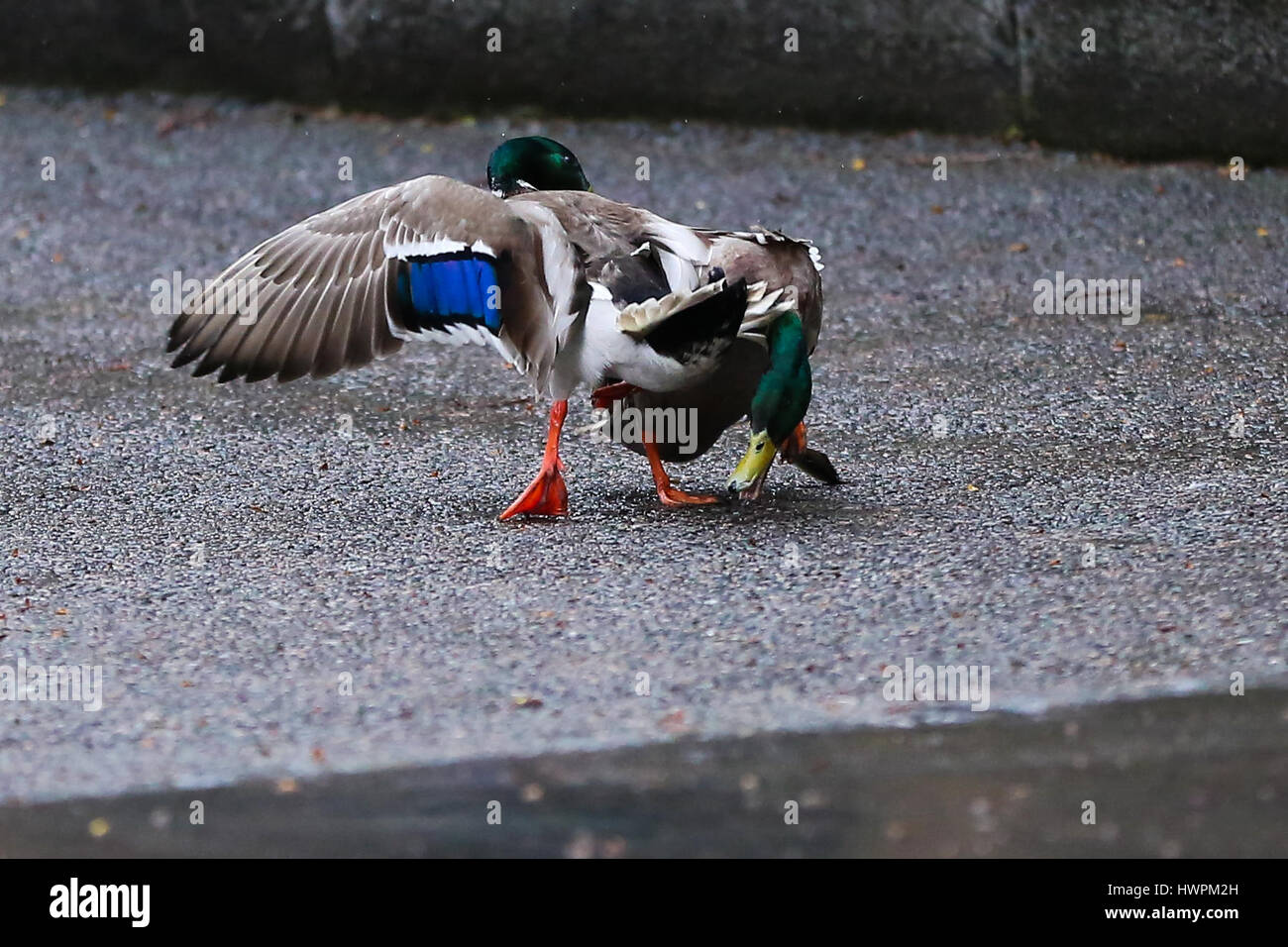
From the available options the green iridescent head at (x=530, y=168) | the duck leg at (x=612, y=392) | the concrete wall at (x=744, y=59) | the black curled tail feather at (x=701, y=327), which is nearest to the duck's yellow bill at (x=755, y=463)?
the black curled tail feather at (x=701, y=327)

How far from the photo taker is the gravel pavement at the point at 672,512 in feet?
13.7

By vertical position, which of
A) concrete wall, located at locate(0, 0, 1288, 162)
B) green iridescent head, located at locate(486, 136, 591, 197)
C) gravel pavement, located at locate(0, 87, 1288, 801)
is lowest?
gravel pavement, located at locate(0, 87, 1288, 801)

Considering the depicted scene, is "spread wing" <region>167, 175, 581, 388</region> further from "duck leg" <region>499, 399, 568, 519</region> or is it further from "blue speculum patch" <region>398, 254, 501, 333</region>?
"duck leg" <region>499, 399, 568, 519</region>

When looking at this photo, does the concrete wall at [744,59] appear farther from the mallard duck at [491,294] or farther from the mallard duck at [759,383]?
the mallard duck at [491,294]

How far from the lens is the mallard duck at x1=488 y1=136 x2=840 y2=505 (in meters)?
5.26

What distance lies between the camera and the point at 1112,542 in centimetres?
510

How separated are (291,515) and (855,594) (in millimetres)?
1928

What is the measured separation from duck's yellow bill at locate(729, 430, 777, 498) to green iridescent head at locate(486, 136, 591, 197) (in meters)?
1.36

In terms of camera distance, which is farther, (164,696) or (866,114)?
(866,114)

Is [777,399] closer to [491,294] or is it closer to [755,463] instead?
[755,463]

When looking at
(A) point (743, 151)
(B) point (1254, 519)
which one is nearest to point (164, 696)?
(B) point (1254, 519)

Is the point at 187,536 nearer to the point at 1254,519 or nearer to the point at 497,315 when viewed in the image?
the point at 497,315

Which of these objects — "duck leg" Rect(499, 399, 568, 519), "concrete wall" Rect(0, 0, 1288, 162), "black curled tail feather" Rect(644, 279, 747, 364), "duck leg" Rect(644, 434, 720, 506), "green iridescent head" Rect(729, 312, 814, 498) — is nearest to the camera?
"black curled tail feather" Rect(644, 279, 747, 364)

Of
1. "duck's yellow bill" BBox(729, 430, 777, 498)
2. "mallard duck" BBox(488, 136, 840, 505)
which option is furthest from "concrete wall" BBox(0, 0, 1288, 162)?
"duck's yellow bill" BBox(729, 430, 777, 498)
